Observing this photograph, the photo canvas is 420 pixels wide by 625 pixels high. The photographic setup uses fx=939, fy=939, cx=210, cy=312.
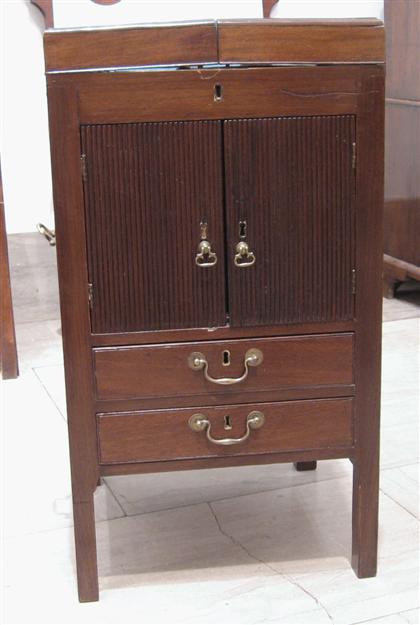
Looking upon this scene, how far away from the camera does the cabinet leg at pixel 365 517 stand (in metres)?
1.51

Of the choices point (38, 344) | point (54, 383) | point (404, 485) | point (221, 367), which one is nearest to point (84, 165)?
point (221, 367)

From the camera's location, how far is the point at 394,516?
5.74ft

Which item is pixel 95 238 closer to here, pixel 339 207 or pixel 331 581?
pixel 339 207

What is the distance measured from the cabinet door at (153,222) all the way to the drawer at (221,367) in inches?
1.7

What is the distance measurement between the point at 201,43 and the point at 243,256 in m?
0.31

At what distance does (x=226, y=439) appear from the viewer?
4.79ft

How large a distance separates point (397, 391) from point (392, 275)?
0.89 meters

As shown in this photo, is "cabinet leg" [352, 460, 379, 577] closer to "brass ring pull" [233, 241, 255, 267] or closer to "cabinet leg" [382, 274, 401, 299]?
"brass ring pull" [233, 241, 255, 267]

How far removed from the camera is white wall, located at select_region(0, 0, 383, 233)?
3.24 meters

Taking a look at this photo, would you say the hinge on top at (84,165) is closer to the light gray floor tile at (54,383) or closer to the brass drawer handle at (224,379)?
the brass drawer handle at (224,379)

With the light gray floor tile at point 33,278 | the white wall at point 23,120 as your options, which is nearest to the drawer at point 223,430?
the light gray floor tile at point 33,278

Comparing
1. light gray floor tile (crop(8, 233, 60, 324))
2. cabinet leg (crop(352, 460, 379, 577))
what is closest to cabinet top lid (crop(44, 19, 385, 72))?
cabinet leg (crop(352, 460, 379, 577))

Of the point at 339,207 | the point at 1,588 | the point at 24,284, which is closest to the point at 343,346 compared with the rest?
the point at 339,207

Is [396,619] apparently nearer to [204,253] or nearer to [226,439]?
[226,439]
